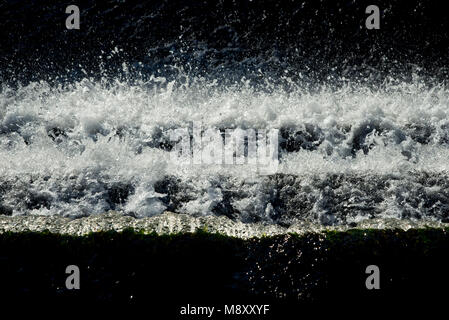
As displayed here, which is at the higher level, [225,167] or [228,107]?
[228,107]

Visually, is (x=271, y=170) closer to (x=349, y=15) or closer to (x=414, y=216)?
(x=414, y=216)

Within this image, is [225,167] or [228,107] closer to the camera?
[225,167]
